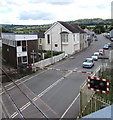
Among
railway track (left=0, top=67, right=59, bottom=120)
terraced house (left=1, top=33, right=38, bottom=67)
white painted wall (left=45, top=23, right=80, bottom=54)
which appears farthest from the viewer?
white painted wall (left=45, top=23, right=80, bottom=54)

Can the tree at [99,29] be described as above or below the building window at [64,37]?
above

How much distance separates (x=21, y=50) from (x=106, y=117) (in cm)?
1264

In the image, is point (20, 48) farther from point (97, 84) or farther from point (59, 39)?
point (59, 39)

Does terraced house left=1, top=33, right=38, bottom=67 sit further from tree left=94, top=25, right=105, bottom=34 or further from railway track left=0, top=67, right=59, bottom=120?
tree left=94, top=25, right=105, bottom=34

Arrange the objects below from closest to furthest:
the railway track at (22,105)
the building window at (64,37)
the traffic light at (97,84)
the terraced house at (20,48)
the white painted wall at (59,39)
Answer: the traffic light at (97,84)
the railway track at (22,105)
the terraced house at (20,48)
the white painted wall at (59,39)
the building window at (64,37)

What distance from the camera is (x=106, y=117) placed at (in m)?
2.71

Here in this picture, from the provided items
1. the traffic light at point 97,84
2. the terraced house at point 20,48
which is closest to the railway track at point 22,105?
the traffic light at point 97,84

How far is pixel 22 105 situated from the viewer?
7547mm

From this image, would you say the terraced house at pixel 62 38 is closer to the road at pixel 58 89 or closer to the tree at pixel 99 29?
the road at pixel 58 89

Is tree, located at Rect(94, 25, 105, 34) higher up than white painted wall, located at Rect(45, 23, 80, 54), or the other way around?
tree, located at Rect(94, 25, 105, 34)

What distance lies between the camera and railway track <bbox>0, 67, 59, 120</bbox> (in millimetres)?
6414

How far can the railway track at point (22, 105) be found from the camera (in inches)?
253

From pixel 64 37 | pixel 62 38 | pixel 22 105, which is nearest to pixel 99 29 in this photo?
pixel 62 38

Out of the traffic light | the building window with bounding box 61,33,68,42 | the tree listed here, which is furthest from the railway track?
the tree
